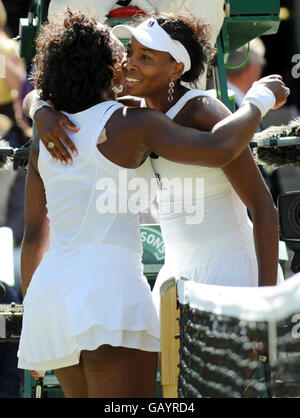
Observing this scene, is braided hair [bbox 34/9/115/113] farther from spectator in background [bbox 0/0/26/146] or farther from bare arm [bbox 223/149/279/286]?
spectator in background [bbox 0/0/26/146]

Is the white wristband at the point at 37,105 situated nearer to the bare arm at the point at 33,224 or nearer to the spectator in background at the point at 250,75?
the bare arm at the point at 33,224

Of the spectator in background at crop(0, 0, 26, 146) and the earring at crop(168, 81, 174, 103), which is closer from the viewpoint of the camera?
the earring at crop(168, 81, 174, 103)

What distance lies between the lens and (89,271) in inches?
103

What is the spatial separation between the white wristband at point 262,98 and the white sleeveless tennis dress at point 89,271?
1.22 feet

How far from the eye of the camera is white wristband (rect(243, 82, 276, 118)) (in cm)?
270

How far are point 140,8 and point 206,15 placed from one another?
0.31 m

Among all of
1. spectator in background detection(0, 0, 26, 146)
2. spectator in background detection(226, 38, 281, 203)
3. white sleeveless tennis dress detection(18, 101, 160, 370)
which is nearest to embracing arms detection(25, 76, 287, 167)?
white sleeveless tennis dress detection(18, 101, 160, 370)

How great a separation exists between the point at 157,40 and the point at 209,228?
0.58 meters

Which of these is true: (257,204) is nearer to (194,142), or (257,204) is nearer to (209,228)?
(209,228)

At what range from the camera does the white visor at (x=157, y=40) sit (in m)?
2.79

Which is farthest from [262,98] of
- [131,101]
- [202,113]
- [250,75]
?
[250,75]

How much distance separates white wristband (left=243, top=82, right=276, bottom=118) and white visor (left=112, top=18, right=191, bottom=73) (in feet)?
0.83

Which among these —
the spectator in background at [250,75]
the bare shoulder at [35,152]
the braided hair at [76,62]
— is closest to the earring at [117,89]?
the braided hair at [76,62]
